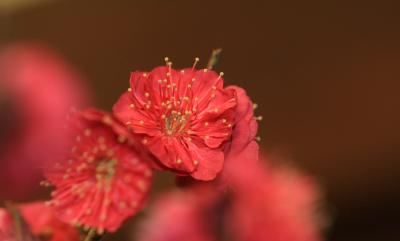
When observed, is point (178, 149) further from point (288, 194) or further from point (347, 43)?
point (347, 43)

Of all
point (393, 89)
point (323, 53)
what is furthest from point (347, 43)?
point (393, 89)

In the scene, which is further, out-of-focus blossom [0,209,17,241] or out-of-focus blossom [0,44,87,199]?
out-of-focus blossom [0,209,17,241]

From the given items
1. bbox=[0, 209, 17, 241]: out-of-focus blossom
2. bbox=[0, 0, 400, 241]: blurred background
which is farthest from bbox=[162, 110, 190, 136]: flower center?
bbox=[0, 0, 400, 241]: blurred background

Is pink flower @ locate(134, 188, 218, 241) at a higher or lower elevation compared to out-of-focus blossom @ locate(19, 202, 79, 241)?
higher

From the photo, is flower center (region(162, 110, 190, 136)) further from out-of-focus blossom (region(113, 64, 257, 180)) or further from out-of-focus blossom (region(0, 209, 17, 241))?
out-of-focus blossom (region(0, 209, 17, 241))

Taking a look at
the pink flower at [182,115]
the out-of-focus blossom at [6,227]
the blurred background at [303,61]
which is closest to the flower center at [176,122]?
the pink flower at [182,115]

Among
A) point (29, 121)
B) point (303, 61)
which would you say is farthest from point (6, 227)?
point (303, 61)

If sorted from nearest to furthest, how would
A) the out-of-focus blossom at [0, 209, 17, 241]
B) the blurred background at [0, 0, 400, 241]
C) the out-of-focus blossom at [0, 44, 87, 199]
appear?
1. the out-of-focus blossom at [0, 44, 87, 199]
2. the out-of-focus blossom at [0, 209, 17, 241]
3. the blurred background at [0, 0, 400, 241]

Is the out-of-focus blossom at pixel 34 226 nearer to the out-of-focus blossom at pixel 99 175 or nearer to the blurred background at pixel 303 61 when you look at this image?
the out-of-focus blossom at pixel 99 175
